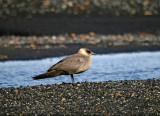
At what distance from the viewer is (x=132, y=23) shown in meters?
22.5

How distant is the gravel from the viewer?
7480mm

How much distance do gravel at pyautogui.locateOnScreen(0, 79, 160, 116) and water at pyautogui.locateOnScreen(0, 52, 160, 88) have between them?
176cm

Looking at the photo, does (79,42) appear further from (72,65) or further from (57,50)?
(72,65)

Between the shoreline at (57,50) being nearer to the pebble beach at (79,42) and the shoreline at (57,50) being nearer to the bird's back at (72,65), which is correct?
the pebble beach at (79,42)

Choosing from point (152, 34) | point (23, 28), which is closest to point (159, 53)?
point (152, 34)

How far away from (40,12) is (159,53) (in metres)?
9.33

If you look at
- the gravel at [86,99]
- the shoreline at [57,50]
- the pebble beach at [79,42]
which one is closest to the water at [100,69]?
the shoreline at [57,50]

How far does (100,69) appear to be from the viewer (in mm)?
13188

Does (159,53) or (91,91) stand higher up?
(91,91)

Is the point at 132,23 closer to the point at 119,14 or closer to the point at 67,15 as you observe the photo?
the point at 119,14

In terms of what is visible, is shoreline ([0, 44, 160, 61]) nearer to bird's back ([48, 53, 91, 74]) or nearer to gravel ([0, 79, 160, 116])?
bird's back ([48, 53, 91, 74])

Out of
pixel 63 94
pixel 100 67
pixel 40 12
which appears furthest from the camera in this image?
pixel 40 12

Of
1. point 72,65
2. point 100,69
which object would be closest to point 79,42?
point 100,69

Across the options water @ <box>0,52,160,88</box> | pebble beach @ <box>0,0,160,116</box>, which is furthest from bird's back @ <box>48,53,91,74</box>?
water @ <box>0,52,160,88</box>
